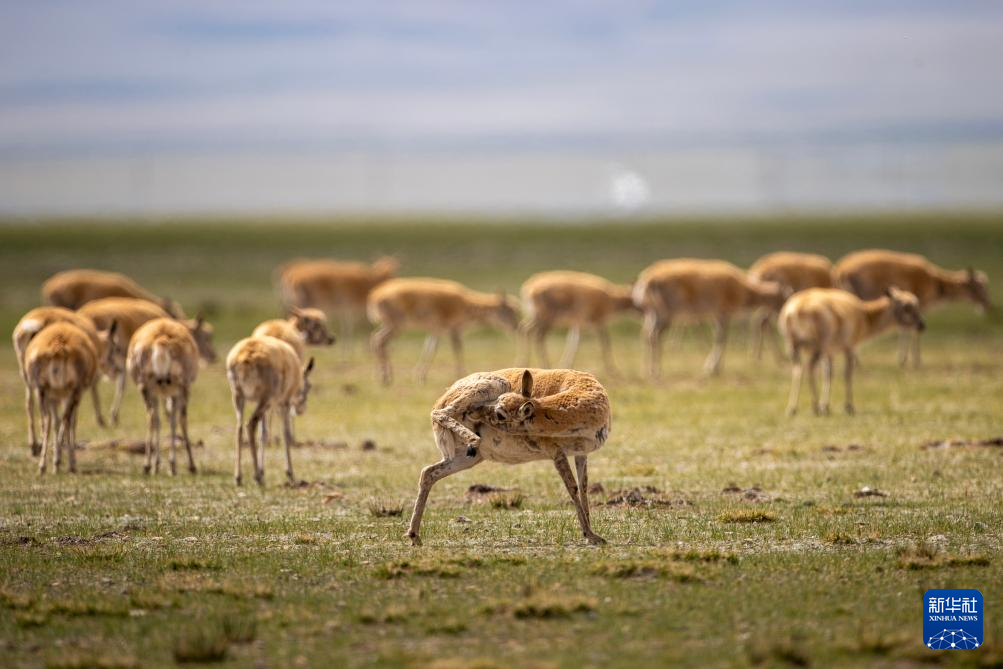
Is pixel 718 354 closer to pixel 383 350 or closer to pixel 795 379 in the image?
pixel 795 379

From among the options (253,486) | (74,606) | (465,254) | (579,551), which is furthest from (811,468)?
(465,254)

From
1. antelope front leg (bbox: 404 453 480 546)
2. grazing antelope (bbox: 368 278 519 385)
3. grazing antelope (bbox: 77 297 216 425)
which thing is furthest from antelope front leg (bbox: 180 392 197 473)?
grazing antelope (bbox: 368 278 519 385)

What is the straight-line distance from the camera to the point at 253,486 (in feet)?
57.6

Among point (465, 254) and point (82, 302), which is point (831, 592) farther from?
point (465, 254)

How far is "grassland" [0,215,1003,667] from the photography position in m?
10.2

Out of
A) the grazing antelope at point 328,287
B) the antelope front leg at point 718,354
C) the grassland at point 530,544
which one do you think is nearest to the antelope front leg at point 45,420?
the grassland at point 530,544

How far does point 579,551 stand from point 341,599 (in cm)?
271

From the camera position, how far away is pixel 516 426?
506 inches

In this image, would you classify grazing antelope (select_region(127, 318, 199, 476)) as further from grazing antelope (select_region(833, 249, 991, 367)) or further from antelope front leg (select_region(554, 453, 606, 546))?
grazing antelope (select_region(833, 249, 991, 367))

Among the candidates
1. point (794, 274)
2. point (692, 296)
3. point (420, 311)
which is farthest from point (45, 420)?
point (794, 274)

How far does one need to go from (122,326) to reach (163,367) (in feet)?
20.1

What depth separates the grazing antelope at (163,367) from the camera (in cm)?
1819

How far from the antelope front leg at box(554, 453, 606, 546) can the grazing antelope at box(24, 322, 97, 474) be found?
8.21 m

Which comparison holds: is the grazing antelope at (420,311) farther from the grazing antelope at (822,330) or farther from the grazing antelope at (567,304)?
the grazing antelope at (822,330)
